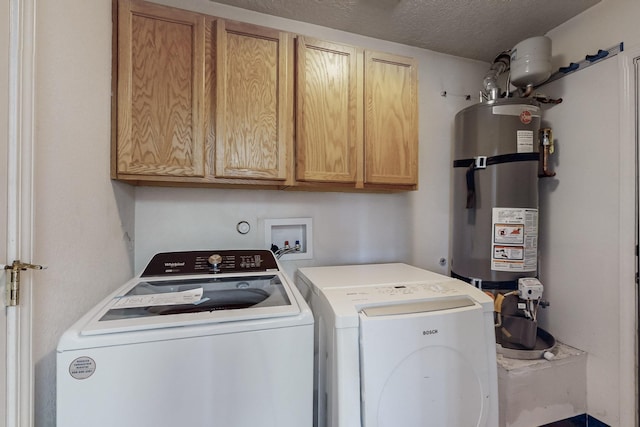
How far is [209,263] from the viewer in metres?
A: 1.30

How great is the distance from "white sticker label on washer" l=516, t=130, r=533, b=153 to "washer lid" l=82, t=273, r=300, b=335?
1.47 meters

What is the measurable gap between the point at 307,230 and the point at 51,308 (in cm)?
115

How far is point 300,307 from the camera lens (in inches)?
34.5

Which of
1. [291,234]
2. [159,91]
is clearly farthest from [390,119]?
[159,91]

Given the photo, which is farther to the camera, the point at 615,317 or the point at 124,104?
the point at 615,317

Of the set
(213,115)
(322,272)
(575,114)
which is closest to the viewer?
(213,115)

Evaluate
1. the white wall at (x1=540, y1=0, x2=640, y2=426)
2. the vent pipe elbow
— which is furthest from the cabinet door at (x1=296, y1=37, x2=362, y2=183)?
the white wall at (x1=540, y1=0, x2=640, y2=426)

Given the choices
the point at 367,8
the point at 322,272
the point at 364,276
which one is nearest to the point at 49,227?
the point at 322,272

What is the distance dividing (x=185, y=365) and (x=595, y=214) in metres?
2.04

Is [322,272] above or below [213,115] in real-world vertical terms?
below

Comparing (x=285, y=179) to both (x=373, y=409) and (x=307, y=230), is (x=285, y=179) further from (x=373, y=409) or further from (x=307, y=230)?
(x=373, y=409)

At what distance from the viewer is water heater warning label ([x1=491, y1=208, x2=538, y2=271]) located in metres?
1.49

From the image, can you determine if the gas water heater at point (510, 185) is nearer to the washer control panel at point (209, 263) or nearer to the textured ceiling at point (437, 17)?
the textured ceiling at point (437, 17)

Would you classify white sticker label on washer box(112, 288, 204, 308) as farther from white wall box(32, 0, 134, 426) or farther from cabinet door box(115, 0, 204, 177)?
cabinet door box(115, 0, 204, 177)
